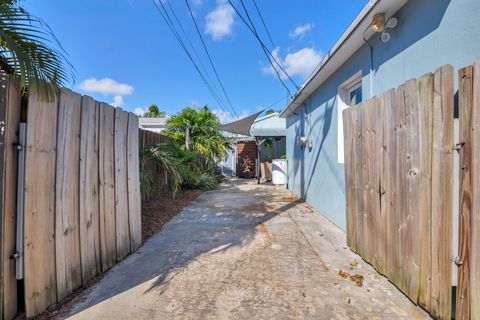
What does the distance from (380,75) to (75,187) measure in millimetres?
3842

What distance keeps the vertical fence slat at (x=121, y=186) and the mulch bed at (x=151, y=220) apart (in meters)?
0.51

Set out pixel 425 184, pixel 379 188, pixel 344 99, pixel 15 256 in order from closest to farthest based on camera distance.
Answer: pixel 15 256 → pixel 425 184 → pixel 379 188 → pixel 344 99

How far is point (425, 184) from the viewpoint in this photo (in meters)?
2.05

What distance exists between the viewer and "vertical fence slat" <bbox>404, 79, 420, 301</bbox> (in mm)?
2146

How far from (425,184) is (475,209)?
0.44 m

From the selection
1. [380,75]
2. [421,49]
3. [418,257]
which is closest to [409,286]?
[418,257]

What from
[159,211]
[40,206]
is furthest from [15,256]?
[159,211]

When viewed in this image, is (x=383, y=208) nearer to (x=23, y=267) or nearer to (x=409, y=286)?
(x=409, y=286)

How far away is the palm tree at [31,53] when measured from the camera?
1771mm

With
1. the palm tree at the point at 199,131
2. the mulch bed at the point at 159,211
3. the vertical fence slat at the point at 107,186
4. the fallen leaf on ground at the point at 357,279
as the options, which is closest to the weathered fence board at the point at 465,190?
the fallen leaf on ground at the point at 357,279

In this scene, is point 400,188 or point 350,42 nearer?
point 400,188

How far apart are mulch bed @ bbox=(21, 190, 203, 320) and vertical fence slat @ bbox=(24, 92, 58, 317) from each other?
89 mm

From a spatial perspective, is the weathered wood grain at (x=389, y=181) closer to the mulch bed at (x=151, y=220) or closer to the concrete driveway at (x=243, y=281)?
the concrete driveway at (x=243, y=281)

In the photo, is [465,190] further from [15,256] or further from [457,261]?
[15,256]
